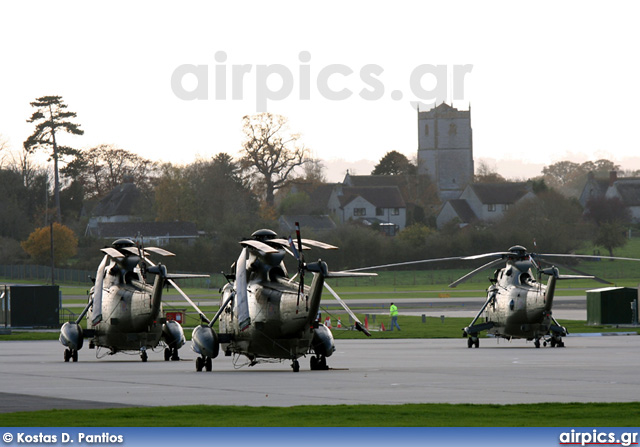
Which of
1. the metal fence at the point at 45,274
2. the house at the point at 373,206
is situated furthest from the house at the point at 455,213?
the metal fence at the point at 45,274

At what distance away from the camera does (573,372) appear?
29359mm

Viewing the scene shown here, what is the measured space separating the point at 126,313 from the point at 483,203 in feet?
522

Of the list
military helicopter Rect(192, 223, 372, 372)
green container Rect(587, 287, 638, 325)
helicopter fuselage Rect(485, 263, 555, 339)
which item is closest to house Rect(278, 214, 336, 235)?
green container Rect(587, 287, 638, 325)

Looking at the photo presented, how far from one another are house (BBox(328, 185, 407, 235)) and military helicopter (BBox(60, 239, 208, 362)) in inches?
5916

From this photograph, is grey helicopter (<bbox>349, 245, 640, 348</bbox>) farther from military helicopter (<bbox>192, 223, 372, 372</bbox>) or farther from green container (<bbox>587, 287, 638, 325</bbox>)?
green container (<bbox>587, 287, 638, 325</bbox>)

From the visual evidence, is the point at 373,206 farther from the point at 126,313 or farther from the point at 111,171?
the point at 126,313

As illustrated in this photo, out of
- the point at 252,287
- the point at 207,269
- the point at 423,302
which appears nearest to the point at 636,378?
the point at 252,287

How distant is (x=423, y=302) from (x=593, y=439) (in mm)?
72495

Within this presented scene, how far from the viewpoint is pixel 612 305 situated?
187 feet

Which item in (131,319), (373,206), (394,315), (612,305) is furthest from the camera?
(373,206)

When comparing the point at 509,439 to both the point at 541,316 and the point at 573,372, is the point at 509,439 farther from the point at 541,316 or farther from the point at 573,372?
the point at 541,316

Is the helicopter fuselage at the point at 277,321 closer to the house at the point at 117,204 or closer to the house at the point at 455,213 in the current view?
the house at the point at 117,204

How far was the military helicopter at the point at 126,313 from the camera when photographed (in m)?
36.0

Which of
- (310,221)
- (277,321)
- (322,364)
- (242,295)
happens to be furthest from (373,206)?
(277,321)
